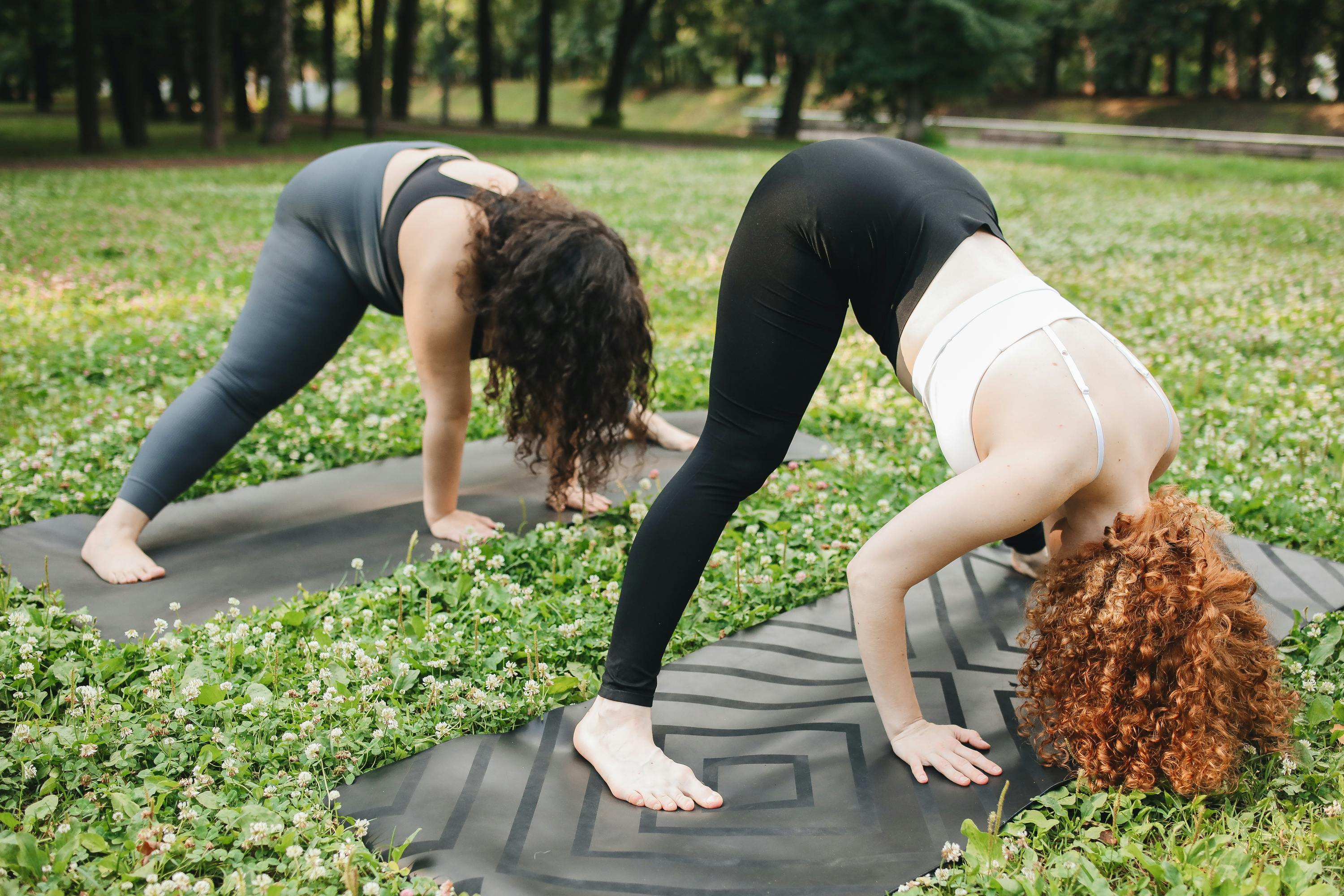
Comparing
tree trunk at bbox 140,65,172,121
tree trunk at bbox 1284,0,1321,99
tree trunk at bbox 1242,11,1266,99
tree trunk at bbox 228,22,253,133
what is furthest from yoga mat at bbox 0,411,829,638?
tree trunk at bbox 1242,11,1266,99

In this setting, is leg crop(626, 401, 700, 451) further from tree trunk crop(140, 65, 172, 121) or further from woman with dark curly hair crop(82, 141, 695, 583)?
tree trunk crop(140, 65, 172, 121)

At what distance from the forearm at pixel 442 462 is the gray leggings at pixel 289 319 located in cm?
53

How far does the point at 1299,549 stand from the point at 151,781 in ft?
12.8

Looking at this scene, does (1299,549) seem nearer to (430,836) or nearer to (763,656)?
(763,656)

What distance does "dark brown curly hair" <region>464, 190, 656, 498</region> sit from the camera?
3.11 m

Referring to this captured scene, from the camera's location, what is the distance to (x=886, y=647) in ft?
7.57

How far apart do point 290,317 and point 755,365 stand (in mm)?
2105

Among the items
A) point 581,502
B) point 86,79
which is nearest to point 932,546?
point 581,502

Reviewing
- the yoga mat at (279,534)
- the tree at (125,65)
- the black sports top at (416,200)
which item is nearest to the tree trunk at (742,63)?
the tree at (125,65)

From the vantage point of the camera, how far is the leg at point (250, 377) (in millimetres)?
3594

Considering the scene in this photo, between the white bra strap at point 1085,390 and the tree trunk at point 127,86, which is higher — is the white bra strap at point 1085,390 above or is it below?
below

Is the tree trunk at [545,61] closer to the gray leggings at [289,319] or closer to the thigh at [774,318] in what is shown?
the gray leggings at [289,319]

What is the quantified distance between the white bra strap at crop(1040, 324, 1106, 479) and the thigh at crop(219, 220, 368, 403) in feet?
8.45

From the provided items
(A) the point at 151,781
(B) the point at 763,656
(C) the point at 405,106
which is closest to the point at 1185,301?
(B) the point at 763,656
